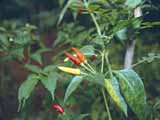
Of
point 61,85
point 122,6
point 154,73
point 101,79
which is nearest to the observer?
point 101,79

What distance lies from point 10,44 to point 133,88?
690 mm

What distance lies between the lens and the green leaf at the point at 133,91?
125cm

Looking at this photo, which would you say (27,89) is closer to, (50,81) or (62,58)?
(50,81)

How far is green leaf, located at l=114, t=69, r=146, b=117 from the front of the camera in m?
1.25

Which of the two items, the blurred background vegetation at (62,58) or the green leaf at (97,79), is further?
the blurred background vegetation at (62,58)

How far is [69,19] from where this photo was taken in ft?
10.3

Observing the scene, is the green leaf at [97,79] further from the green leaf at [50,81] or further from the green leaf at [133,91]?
the green leaf at [50,81]

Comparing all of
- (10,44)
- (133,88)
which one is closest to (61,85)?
(10,44)

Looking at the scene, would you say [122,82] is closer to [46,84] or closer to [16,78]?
[46,84]

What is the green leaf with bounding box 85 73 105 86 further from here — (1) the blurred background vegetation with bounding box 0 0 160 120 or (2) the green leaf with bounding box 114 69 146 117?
(1) the blurred background vegetation with bounding box 0 0 160 120

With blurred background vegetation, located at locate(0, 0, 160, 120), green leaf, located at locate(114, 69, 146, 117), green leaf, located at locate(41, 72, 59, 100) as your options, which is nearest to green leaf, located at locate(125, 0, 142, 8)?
blurred background vegetation, located at locate(0, 0, 160, 120)

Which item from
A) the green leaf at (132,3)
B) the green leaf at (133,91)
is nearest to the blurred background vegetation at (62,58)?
the green leaf at (132,3)

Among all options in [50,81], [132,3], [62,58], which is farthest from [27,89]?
[62,58]

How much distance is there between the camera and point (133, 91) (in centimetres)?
126
